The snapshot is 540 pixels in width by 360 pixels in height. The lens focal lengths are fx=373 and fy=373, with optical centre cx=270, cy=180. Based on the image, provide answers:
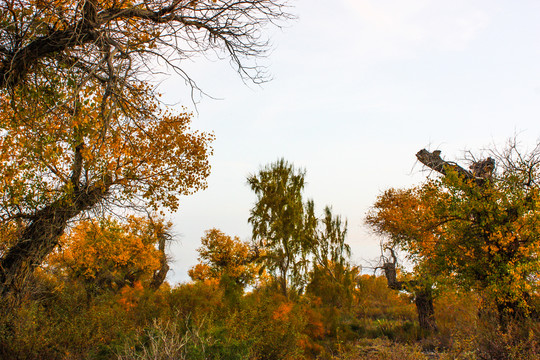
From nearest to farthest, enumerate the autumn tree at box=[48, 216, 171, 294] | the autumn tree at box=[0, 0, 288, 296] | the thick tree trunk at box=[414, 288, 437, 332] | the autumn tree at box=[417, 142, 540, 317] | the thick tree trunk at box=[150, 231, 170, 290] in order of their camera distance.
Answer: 1. the autumn tree at box=[0, 0, 288, 296]
2. the autumn tree at box=[417, 142, 540, 317]
3. the thick tree trunk at box=[414, 288, 437, 332]
4. the autumn tree at box=[48, 216, 171, 294]
5. the thick tree trunk at box=[150, 231, 170, 290]

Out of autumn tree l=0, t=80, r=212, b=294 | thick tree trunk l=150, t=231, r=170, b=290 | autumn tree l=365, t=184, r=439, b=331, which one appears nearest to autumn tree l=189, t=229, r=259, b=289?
thick tree trunk l=150, t=231, r=170, b=290

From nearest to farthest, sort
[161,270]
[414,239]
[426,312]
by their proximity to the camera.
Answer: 1. [414,239]
2. [426,312]
3. [161,270]

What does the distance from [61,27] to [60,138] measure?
6.32ft

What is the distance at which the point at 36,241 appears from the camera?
8875mm

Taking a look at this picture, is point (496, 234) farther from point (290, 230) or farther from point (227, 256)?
point (227, 256)

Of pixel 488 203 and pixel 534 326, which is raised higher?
pixel 488 203

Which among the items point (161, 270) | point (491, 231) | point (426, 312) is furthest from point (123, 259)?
point (491, 231)

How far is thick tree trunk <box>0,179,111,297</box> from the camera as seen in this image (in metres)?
8.51

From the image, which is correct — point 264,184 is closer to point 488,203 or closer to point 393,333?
point 393,333

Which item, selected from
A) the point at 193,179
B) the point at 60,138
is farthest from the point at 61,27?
the point at 193,179

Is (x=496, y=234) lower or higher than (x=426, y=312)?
higher

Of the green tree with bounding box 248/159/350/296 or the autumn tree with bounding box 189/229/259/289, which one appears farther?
the autumn tree with bounding box 189/229/259/289

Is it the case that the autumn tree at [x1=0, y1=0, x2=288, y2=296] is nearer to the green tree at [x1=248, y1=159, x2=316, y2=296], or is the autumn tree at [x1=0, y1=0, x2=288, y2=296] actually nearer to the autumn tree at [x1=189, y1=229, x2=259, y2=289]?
the green tree at [x1=248, y1=159, x2=316, y2=296]

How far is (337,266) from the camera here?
18.0m
